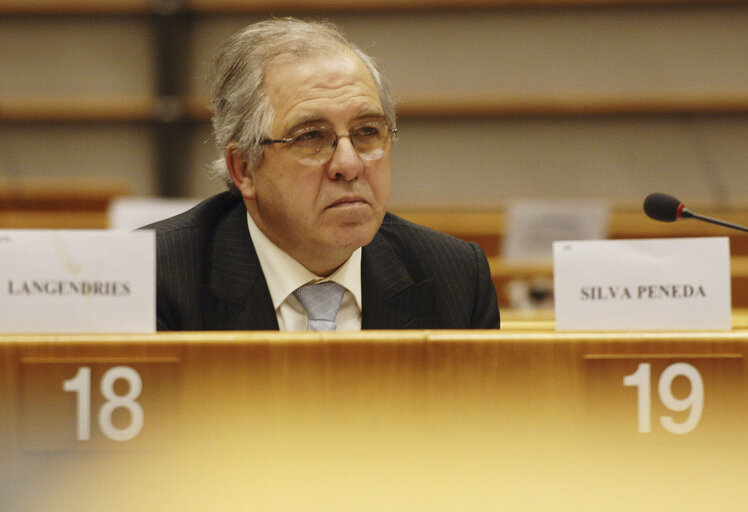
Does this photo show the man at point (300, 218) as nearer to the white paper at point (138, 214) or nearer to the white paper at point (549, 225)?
the white paper at point (138, 214)

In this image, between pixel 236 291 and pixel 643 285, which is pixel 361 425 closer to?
pixel 643 285

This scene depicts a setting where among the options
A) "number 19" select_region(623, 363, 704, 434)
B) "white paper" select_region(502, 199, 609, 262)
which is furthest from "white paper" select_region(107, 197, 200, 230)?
"number 19" select_region(623, 363, 704, 434)

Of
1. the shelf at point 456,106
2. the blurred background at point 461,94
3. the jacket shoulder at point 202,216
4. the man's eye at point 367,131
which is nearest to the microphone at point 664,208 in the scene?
the man's eye at point 367,131

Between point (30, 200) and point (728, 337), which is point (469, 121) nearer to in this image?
point (30, 200)

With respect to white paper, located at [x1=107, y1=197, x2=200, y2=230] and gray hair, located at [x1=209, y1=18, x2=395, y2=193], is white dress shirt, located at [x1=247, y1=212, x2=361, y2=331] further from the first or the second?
white paper, located at [x1=107, y1=197, x2=200, y2=230]

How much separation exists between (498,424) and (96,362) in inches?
17.6

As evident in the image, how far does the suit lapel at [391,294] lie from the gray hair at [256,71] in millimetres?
253

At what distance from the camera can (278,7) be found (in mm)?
5586

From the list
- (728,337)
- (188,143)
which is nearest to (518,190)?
(188,143)

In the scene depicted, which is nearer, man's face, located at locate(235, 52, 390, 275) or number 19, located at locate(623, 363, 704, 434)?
number 19, located at locate(623, 363, 704, 434)

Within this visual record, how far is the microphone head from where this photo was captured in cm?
141

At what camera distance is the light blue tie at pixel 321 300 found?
5.10 feet

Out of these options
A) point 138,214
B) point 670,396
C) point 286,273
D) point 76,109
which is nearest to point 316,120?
point 286,273

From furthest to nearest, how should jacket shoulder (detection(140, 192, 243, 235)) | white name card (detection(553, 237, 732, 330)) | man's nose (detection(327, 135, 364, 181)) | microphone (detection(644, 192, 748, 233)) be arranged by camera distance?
jacket shoulder (detection(140, 192, 243, 235))
man's nose (detection(327, 135, 364, 181))
microphone (detection(644, 192, 748, 233))
white name card (detection(553, 237, 732, 330))
